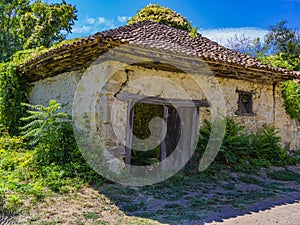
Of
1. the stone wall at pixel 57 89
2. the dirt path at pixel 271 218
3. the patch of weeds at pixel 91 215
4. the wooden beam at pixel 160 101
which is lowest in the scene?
the dirt path at pixel 271 218

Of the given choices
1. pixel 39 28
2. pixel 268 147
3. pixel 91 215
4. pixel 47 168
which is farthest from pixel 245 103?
pixel 39 28

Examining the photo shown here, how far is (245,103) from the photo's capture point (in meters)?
10.5

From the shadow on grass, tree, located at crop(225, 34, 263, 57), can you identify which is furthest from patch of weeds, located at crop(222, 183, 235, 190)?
tree, located at crop(225, 34, 263, 57)

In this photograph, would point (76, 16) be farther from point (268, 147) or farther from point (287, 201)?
point (287, 201)

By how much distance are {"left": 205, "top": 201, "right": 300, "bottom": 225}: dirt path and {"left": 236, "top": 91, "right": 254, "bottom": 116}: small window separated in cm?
483

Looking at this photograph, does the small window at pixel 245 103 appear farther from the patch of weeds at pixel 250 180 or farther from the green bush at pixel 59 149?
the green bush at pixel 59 149

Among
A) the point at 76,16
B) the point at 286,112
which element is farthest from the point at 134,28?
the point at 76,16

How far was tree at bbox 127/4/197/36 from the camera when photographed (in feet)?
42.7

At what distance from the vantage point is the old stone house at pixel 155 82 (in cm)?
718

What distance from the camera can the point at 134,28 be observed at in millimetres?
9500

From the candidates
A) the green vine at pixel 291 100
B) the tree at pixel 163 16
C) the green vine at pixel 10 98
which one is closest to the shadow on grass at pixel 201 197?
the green vine at pixel 291 100

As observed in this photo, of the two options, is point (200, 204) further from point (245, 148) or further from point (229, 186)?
point (245, 148)

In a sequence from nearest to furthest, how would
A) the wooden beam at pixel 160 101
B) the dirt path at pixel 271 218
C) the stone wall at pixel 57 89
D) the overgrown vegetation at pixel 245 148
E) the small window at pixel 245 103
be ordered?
the dirt path at pixel 271 218 → the wooden beam at pixel 160 101 → the stone wall at pixel 57 89 → the overgrown vegetation at pixel 245 148 → the small window at pixel 245 103

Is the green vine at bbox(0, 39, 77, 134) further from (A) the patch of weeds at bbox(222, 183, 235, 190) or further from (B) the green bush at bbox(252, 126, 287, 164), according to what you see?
(B) the green bush at bbox(252, 126, 287, 164)
